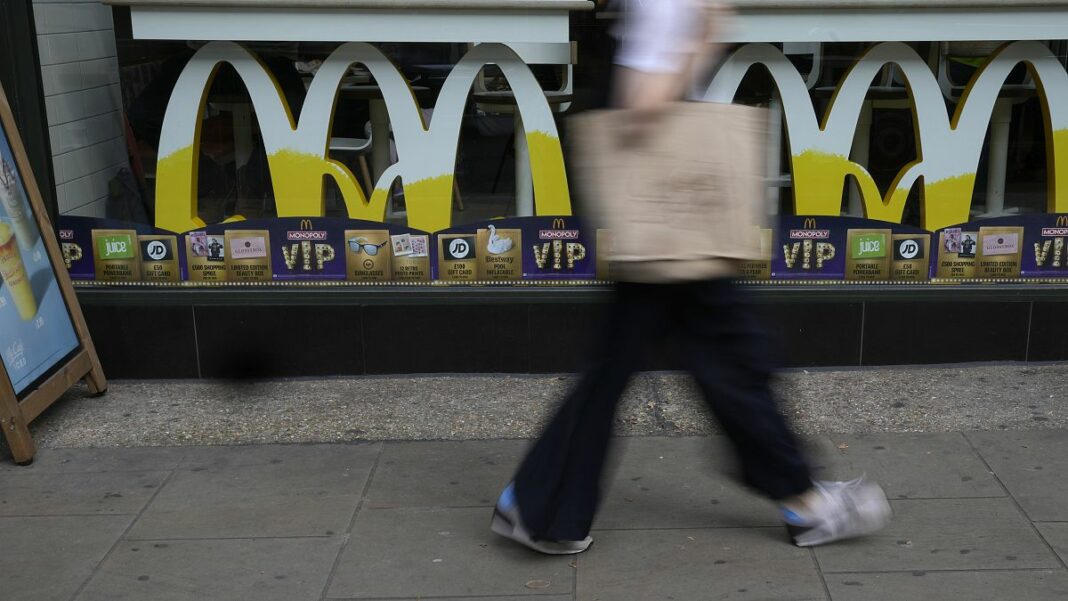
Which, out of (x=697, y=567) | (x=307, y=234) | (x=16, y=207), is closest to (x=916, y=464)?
(x=697, y=567)

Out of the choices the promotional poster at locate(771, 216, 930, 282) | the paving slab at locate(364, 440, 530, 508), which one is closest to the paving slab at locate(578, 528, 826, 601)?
the paving slab at locate(364, 440, 530, 508)

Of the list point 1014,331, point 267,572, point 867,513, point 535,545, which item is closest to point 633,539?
point 535,545

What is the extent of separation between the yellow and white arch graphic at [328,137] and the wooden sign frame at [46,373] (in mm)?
567

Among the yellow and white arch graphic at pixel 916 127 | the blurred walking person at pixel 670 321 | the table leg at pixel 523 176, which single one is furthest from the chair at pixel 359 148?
the blurred walking person at pixel 670 321

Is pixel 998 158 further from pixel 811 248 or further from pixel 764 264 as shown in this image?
pixel 764 264

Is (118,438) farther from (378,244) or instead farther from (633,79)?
(633,79)

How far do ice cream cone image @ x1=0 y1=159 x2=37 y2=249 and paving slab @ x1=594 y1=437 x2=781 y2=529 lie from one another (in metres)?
2.56

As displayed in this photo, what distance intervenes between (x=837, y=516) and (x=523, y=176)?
2.31m

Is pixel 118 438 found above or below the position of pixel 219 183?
below

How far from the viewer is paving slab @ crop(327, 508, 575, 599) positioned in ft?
11.9

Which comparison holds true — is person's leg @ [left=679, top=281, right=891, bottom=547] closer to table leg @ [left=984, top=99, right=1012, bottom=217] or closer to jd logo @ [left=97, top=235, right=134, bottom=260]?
table leg @ [left=984, top=99, right=1012, bottom=217]

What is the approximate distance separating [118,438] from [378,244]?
55.3 inches

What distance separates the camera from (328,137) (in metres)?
5.34

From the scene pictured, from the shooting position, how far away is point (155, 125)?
5340mm
